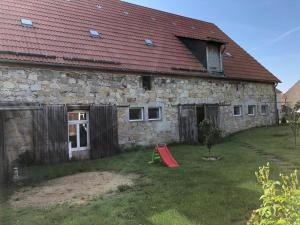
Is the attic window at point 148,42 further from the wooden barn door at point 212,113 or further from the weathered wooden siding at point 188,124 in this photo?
the wooden barn door at point 212,113

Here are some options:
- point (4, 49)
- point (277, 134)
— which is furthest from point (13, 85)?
point (277, 134)

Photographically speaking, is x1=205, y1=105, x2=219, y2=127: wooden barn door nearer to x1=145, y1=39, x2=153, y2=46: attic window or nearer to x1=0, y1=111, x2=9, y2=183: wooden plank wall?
x1=145, y1=39, x2=153, y2=46: attic window

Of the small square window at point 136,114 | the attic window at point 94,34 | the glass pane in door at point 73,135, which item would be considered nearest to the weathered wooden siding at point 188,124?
the small square window at point 136,114

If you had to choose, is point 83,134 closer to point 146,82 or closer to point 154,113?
point 154,113

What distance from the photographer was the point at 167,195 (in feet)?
23.0

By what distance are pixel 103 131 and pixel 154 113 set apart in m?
3.04

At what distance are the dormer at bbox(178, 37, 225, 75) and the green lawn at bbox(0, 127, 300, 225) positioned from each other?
21.1 feet

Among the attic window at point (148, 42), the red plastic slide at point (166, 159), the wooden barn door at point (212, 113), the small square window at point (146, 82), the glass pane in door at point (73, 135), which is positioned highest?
the attic window at point (148, 42)

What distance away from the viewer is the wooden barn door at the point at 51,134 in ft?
36.4

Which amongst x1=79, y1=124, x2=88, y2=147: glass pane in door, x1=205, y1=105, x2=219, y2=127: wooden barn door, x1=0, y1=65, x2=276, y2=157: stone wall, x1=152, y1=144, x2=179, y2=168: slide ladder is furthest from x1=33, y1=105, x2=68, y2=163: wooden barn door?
x1=205, y1=105, x2=219, y2=127: wooden barn door

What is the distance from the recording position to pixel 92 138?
12.5 metres

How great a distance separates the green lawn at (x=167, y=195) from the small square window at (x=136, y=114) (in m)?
1.96

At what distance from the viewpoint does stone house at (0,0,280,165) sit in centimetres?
1115

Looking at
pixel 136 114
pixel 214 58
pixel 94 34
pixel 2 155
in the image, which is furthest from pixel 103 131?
pixel 214 58
